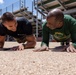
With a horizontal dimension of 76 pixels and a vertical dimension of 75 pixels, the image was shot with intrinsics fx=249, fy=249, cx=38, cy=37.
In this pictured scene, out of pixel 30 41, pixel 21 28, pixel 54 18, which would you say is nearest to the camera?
pixel 54 18

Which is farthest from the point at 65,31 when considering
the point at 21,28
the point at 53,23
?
the point at 21,28

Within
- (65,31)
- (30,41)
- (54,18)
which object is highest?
(54,18)

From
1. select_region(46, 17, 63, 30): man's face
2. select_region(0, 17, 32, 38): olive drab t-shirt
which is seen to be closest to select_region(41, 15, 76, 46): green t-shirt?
select_region(46, 17, 63, 30): man's face

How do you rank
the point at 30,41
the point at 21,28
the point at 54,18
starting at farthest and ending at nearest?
the point at 30,41 → the point at 21,28 → the point at 54,18

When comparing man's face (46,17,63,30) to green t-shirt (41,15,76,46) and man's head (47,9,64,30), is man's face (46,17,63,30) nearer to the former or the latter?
man's head (47,9,64,30)

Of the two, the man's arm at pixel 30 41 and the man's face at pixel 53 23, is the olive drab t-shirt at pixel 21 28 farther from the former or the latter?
the man's face at pixel 53 23

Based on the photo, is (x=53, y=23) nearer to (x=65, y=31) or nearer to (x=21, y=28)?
(x=65, y=31)

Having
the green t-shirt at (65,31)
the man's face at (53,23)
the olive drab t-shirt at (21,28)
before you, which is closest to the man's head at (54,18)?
the man's face at (53,23)

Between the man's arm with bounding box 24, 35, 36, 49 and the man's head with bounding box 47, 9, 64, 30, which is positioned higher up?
the man's head with bounding box 47, 9, 64, 30

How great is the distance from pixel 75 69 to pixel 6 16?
1.26 meters

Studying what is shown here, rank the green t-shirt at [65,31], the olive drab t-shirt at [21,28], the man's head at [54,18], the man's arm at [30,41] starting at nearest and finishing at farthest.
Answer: the man's head at [54,18] → the green t-shirt at [65,31] → the olive drab t-shirt at [21,28] → the man's arm at [30,41]

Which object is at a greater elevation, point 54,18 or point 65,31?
point 54,18

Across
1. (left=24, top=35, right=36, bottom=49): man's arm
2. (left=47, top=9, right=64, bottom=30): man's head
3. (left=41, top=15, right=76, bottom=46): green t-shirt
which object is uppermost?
(left=47, top=9, right=64, bottom=30): man's head

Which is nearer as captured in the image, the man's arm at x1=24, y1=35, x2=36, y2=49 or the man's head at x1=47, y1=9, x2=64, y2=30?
the man's head at x1=47, y1=9, x2=64, y2=30
